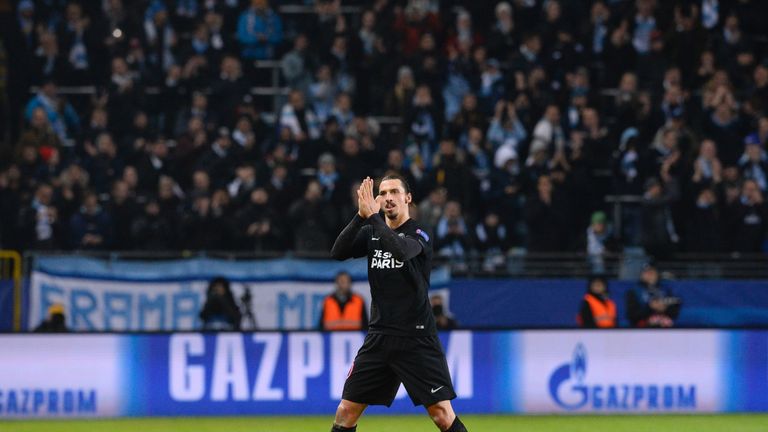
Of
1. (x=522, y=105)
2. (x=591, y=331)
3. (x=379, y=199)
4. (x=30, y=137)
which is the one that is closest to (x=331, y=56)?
(x=522, y=105)

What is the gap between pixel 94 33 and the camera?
2022 centimetres

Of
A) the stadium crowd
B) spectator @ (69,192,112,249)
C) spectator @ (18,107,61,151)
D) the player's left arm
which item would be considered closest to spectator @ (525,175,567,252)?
A: the stadium crowd

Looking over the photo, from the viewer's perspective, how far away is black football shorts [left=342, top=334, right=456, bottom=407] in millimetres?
8023

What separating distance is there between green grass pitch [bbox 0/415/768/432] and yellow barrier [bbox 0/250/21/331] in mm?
3435

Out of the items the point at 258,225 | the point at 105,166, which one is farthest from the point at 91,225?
the point at 258,225

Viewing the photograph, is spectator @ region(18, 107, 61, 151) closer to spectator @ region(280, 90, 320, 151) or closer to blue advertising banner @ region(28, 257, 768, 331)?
blue advertising banner @ region(28, 257, 768, 331)

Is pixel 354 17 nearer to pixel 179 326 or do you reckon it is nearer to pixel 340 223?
pixel 340 223

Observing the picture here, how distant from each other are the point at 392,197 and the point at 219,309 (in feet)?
26.6

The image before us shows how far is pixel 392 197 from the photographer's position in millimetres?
7816

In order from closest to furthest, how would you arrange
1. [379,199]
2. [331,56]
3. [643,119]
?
[379,199]
[643,119]
[331,56]

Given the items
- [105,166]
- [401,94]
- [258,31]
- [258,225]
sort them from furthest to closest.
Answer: [258,31]
[401,94]
[105,166]
[258,225]

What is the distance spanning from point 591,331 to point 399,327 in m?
5.79

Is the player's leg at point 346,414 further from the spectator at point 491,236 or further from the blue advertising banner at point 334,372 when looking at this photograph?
the spectator at point 491,236

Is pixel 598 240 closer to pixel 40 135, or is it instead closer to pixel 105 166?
pixel 105 166
